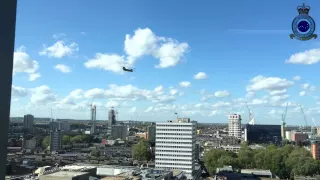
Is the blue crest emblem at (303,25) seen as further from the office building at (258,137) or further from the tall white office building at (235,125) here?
the tall white office building at (235,125)

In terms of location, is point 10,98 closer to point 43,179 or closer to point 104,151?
point 43,179

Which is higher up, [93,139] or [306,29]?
[306,29]

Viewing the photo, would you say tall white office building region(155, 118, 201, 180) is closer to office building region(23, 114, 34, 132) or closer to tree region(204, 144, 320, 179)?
tree region(204, 144, 320, 179)

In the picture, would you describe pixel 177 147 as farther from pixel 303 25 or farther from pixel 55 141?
pixel 303 25

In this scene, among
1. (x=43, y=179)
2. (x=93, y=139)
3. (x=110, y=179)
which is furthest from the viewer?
(x=93, y=139)

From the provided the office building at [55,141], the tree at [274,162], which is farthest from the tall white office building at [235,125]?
the tree at [274,162]

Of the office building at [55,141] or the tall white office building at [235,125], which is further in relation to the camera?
the tall white office building at [235,125]

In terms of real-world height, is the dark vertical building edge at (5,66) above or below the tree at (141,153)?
above

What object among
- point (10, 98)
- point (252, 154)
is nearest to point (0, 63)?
point (10, 98)
